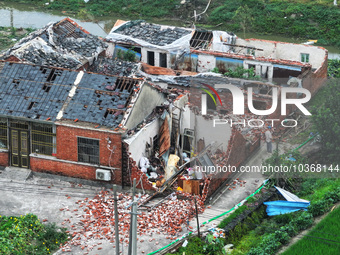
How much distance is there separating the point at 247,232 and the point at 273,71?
1180 centimetres

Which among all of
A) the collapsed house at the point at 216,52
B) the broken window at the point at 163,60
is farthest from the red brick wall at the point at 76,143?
the broken window at the point at 163,60

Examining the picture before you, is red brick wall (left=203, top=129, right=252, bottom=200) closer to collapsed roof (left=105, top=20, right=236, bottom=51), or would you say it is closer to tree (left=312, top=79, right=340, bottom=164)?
tree (left=312, top=79, right=340, bottom=164)

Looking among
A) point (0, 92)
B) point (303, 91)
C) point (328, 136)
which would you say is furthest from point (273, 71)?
point (0, 92)

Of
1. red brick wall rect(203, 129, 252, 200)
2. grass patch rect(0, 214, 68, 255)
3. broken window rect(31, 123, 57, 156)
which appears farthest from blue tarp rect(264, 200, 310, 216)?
broken window rect(31, 123, 57, 156)

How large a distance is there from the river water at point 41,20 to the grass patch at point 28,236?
23.5m

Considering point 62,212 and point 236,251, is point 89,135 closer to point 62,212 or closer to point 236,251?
point 62,212

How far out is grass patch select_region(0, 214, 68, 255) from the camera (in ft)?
69.2

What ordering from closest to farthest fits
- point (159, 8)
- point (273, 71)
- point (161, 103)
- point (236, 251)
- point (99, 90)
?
point (236, 251)
point (99, 90)
point (161, 103)
point (273, 71)
point (159, 8)

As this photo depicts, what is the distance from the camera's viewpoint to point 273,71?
32500mm

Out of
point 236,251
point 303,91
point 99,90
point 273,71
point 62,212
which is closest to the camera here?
point 236,251

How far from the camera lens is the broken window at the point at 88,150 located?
80.6 ft

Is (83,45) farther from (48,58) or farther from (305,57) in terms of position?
(305,57)

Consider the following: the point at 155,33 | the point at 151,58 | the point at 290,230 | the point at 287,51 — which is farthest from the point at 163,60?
the point at 290,230

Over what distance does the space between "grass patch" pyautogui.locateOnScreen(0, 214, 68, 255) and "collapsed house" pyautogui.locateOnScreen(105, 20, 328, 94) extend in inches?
534
